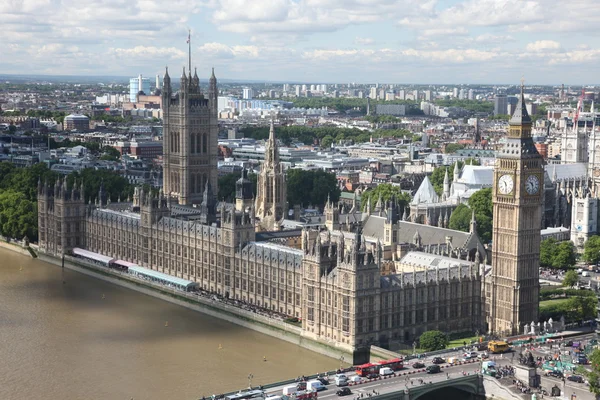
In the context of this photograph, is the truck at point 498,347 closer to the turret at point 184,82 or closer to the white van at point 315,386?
the white van at point 315,386

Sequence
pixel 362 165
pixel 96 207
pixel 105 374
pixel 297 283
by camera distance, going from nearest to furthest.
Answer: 1. pixel 105 374
2. pixel 297 283
3. pixel 96 207
4. pixel 362 165

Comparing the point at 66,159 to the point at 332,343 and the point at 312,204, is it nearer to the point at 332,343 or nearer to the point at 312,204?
the point at 312,204

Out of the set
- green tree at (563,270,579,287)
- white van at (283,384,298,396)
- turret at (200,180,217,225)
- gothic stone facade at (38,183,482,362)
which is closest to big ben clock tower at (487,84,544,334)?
gothic stone facade at (38,183,482,362)

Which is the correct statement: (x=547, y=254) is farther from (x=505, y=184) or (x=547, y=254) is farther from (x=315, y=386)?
(x=315, y=386)

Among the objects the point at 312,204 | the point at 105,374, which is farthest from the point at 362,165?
the point at 105,374

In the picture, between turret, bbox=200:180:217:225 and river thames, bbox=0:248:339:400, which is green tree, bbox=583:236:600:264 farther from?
river thames, bbox=0:248:339:400

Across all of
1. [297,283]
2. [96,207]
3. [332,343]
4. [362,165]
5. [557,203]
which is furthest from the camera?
[362,165]

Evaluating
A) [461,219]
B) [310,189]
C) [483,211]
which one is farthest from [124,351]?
[310,189]
